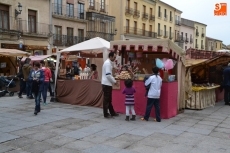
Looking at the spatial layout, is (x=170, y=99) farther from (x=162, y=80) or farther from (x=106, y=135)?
(x=106, y=135)

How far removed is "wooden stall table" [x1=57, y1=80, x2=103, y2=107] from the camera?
964 centimetres

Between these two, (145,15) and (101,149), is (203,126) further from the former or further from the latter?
(145,15)

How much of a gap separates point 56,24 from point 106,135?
24740 mm

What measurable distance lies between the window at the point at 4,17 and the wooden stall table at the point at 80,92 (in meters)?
14.9

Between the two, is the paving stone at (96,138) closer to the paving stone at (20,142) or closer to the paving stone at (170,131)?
the paving stone at (20,142)

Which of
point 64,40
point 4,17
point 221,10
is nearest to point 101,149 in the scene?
Answer: point 221,10

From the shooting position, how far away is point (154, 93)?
7289 millimetres

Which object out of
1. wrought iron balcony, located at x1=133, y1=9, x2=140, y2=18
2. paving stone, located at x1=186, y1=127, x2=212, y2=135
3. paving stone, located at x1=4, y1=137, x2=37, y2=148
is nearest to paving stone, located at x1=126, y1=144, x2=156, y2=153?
paving stone, located at x1=186, y1=127, x2=212, y2=135

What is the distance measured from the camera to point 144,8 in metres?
46.2

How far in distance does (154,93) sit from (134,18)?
1474 inches

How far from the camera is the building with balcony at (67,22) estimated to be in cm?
2893

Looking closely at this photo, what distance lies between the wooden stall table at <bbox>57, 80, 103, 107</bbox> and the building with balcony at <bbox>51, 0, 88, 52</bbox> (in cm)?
1812

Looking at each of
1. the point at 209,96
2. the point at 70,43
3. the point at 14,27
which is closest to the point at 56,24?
the point at 70,43

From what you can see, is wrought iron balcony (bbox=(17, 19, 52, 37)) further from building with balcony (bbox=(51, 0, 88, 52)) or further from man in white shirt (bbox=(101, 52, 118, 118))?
man in white shirt (bbox=(101, 52, 118, 118))
